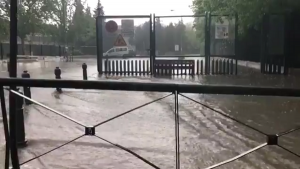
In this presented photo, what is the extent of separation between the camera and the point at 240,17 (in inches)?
745

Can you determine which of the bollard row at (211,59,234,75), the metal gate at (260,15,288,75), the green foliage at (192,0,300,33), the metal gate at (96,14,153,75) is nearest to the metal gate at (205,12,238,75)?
the bollard row at (211,59,234,75)

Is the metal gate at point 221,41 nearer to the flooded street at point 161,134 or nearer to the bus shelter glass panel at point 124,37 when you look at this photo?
the bus shelter glass panel at point 124,37

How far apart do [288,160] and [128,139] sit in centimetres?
274

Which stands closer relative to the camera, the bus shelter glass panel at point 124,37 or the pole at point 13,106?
the pole at point 13,106

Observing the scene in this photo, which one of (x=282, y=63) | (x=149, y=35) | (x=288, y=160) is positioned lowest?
(x=288, y=160)

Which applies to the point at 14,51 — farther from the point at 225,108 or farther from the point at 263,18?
the point at 263,18

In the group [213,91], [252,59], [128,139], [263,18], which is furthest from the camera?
[252,59]

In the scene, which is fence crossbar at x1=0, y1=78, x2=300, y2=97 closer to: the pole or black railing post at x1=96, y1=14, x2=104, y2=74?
the pole

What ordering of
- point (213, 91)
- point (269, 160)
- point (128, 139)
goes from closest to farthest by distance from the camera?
1. point (213, 91)
2. point (269, 160)
3. point (128, 139)

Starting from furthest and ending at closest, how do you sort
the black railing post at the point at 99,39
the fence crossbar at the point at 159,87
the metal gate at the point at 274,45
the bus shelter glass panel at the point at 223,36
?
the black railing post at the point at 99,39 → the bus shelter glass panel at the point at 223,36 → the metal gate at the point at 274,45 → the fence crossbar at the point at 159,87

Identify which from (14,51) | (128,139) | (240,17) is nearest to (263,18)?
(240,17)

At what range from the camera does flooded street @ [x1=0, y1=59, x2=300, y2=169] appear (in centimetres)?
550

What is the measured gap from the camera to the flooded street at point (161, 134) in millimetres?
5500

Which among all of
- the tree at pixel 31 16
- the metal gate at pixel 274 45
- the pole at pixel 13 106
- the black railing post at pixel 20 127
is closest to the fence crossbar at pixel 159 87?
the pole at pixel 13 106
